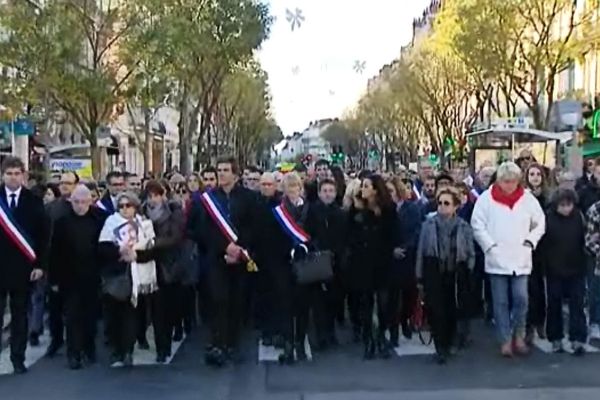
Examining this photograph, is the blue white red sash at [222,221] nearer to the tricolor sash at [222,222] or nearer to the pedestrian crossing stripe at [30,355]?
the tricolor sash at [222,222]

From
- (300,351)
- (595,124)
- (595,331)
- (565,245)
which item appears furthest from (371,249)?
(595,124)

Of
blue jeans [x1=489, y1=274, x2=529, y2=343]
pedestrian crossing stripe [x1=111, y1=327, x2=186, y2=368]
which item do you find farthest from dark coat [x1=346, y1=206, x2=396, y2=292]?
pedestrian crossing stripe [x1=111, y1=327, x2=186, y2=368]

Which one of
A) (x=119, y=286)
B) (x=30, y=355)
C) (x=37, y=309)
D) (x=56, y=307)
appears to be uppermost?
(x=119, y=286)

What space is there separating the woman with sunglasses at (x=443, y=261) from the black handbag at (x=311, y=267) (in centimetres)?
94

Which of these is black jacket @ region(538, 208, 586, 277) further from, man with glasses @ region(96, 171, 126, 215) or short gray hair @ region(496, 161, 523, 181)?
man with glasses @ region(96, 171, 126, 215)

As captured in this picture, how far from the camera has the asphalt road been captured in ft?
32.3

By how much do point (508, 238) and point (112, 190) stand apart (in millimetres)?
4971

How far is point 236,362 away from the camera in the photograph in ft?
38.0

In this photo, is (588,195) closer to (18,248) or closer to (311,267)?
(311,267)

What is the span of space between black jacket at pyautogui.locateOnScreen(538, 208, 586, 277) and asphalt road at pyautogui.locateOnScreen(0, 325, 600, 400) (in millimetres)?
880

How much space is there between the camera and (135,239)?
36.5 feet

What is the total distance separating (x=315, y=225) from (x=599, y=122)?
3510 cm

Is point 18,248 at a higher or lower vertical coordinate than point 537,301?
higher

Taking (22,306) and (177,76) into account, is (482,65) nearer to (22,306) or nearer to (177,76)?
(177,76)
